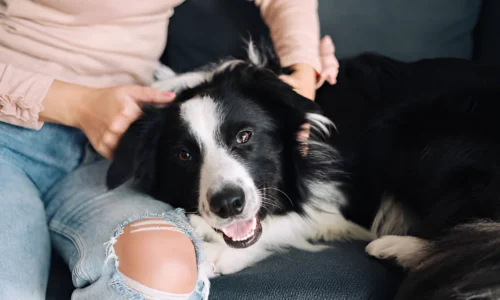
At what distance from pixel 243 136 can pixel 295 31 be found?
508 mm

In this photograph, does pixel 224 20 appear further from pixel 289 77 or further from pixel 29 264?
pixel 29 264

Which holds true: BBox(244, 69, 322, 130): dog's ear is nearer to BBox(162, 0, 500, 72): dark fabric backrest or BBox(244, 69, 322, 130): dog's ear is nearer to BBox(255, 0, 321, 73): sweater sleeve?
BBox(255, 0, 321, 73): sweater sleeve

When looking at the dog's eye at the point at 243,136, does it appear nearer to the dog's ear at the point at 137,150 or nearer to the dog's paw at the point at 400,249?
the dog's ear at the point at 137,150

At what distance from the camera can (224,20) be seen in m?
1.87

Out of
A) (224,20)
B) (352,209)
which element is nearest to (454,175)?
(352,209)

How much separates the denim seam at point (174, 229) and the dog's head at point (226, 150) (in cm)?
6

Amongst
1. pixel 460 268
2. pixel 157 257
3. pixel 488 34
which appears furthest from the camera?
pixel 488 34

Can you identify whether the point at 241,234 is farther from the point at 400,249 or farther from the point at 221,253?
the point at 400,249

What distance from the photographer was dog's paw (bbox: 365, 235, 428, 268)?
1.18 metres

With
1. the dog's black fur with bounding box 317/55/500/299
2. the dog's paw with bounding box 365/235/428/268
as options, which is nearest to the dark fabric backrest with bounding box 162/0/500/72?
the dog's black fur with bounding box 317/55/500/299

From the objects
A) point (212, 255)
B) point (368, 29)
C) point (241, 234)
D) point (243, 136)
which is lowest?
point (212, 255)

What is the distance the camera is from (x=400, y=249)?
123cm

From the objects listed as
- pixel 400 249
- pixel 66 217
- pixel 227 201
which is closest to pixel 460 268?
pixel 400 249

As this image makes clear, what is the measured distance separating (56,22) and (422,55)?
137 centimetres
